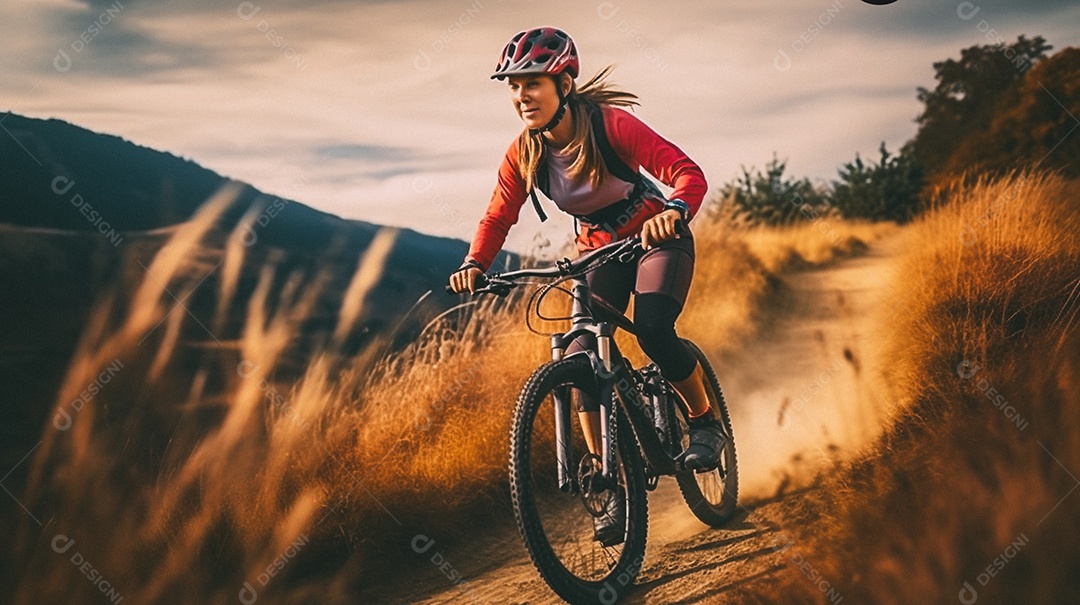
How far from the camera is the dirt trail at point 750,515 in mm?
3756

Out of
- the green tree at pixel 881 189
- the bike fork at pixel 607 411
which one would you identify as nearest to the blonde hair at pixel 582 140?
the bike fork at pixel 607 411

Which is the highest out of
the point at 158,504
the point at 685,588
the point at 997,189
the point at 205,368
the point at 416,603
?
the point at 205,368

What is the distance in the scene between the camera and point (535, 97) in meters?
3.92

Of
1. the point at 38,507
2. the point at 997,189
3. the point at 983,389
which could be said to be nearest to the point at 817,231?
the point at 997,189

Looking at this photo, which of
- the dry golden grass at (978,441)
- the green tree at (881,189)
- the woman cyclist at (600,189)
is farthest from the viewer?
the green tree at (881,189)

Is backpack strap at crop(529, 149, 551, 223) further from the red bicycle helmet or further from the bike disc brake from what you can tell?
the bike disc brake

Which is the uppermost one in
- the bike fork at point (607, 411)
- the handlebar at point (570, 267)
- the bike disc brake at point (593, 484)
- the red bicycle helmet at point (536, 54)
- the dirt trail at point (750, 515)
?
the red bicycle helmet at point (536, 54)

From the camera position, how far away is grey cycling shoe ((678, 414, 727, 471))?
401cm

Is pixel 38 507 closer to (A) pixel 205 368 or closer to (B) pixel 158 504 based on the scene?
(B) pixel 158 504

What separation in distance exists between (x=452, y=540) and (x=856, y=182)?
20495 millimetres

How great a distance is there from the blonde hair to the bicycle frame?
590 millimetres

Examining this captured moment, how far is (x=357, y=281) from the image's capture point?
4.96m

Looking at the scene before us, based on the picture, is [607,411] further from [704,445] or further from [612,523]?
[704,445]

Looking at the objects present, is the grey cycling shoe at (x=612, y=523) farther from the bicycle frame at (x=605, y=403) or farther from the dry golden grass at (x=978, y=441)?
the dry golden grass at (x=978, y=441)
